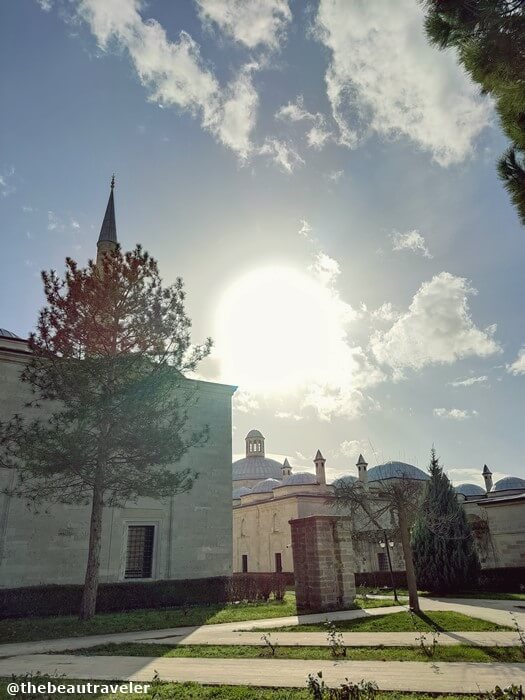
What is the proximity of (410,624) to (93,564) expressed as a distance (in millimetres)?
8359

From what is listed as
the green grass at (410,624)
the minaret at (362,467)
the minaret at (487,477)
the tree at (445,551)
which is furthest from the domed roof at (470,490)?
the green grass at (410,624)

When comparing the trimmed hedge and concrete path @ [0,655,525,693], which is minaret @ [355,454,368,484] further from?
concrete path @ [0,655,525,693]

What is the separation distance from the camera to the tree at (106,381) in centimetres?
1282

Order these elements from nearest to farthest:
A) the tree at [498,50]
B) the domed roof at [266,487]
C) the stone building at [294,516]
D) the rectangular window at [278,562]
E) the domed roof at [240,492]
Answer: the tree at [498,50] → the stone building at [294,516] → the rectangular window at [278,562] → the domed roof at [266,487] → the domed roof at [240,492]

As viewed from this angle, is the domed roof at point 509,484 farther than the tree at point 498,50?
Yes

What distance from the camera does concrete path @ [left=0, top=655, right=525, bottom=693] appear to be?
484 cm

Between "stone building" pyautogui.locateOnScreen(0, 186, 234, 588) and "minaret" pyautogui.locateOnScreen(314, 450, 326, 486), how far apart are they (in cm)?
1910

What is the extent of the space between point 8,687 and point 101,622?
23.9 ft

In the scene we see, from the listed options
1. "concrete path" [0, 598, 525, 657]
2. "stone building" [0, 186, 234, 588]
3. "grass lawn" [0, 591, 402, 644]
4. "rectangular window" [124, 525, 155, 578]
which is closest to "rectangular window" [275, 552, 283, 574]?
"stone building" [0, 186, 234, 588]

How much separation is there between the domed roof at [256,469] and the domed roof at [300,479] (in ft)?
33.6

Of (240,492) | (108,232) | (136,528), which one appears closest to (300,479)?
(240,492)

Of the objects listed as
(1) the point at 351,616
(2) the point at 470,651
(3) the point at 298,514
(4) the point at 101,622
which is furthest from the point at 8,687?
(3) the point at 298,514

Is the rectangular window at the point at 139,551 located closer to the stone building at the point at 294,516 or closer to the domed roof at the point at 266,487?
the stone building at the point at 294,516

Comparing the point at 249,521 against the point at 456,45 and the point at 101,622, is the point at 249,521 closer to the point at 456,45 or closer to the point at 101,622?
the point at 101,622
